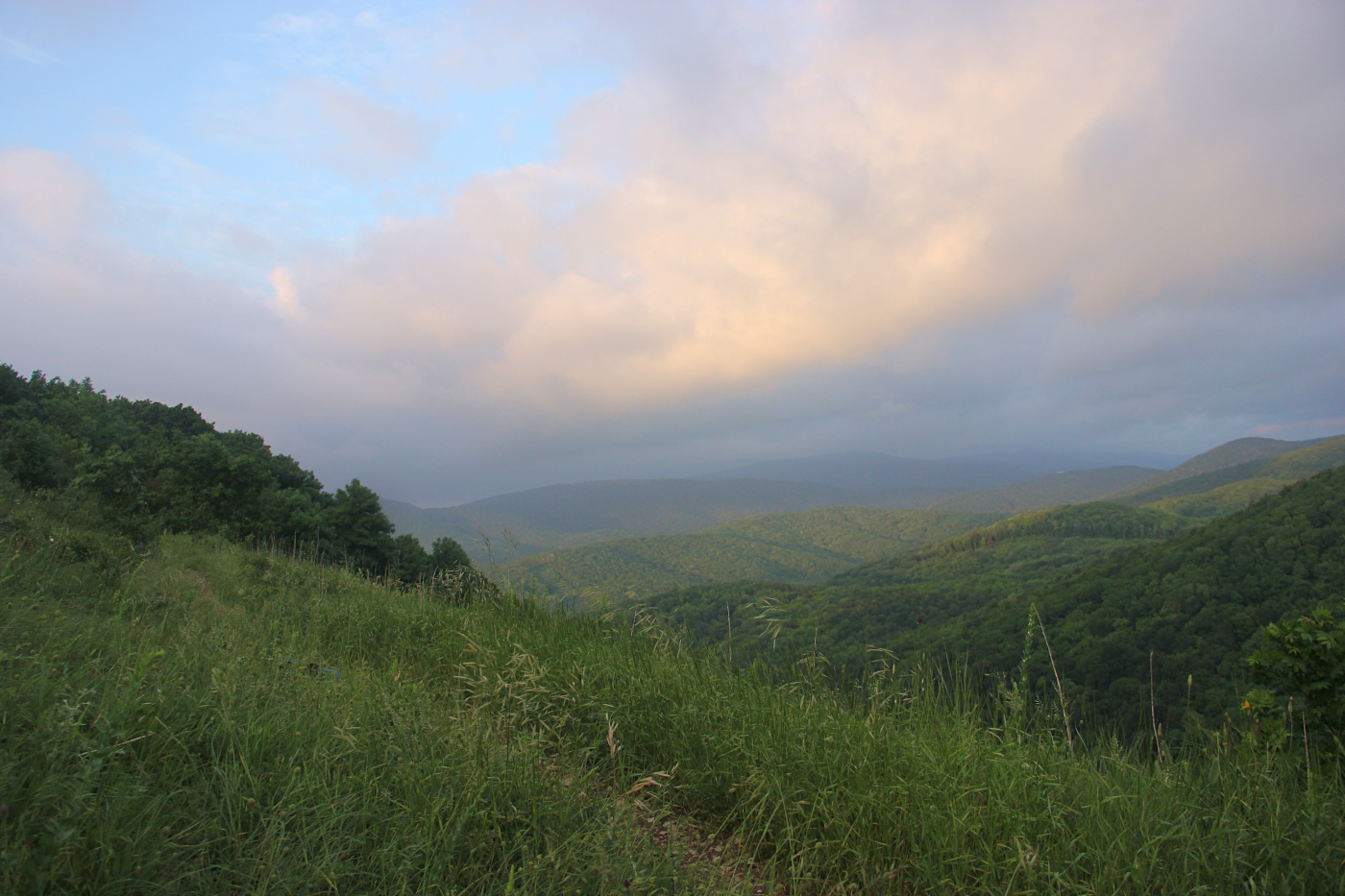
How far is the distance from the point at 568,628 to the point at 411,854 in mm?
3295

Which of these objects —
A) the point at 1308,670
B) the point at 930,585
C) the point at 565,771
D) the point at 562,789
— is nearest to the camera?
the point at 562,789

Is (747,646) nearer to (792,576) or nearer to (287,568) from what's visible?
(287,568)

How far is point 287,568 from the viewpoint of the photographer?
26.4ft

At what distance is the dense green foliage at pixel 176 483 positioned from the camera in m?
8.64

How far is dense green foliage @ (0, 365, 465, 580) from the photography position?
864 centimetres

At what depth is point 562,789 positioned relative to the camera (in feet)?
8.63

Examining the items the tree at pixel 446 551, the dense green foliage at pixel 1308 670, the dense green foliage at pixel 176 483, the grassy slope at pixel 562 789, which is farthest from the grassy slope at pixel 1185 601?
the grassy slope at pixel 562 789

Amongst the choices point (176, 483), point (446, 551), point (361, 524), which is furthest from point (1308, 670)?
point (446, 551)

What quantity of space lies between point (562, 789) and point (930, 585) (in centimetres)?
9869

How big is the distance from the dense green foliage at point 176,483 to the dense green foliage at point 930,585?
581 cm

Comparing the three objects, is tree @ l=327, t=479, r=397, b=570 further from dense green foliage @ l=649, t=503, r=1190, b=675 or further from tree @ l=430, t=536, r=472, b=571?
dense green foliage @ l=649, t=503, r=1190, b=675

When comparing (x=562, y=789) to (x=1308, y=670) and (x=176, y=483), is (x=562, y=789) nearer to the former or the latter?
(x=1308, y=670)

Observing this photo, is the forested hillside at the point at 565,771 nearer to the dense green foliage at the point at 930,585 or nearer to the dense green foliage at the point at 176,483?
the dense green foliage at the point at 930,585

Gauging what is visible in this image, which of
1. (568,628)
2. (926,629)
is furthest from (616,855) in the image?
(926,629)
